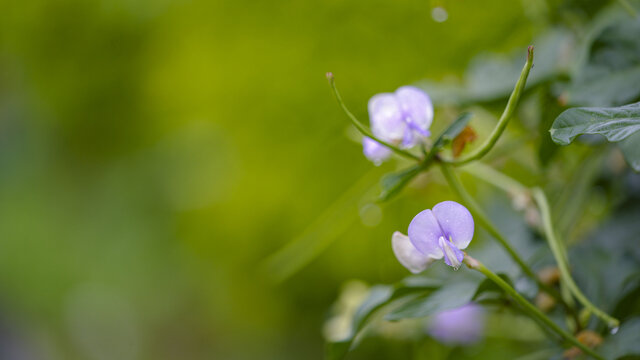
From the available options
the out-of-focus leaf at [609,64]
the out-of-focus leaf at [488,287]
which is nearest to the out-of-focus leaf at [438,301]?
the out-of-focus leaf at [488,287]

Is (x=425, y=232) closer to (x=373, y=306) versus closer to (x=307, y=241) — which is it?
(x=373, y=306)

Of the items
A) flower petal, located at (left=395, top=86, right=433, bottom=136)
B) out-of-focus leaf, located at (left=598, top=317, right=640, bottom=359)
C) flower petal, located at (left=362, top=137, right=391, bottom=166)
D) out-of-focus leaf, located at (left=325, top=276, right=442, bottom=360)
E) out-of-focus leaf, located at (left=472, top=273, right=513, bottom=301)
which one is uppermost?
flower petal, located at (left=395, top=86, right=433, bottom=136)

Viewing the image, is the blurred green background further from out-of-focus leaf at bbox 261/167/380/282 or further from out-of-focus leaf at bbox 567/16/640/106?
out-of-focus leaf at bbox 567/16/640/106

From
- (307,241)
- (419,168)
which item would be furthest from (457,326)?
(419,168)

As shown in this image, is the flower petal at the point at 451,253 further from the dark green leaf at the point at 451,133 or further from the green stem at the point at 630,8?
the green stem at the point at 630,8

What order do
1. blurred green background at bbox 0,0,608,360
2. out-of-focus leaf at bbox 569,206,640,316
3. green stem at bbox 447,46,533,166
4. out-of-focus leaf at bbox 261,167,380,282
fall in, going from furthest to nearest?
blurred green background at bbox 0,0,608,360 → out-of-focus leaf at bbox 261,167,380,282 → out-of-focus leaf at bbox 569,206,640,316 → green stem at bbox 447,46,533,166

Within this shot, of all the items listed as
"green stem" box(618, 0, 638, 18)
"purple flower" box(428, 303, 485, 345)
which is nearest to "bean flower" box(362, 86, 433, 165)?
"green stem" box(618, 0, 638, 18)

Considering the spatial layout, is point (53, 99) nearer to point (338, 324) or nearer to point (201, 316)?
point (201, 316)

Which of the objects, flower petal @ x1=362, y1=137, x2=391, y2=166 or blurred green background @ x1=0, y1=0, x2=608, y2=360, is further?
blurred green background @ x1=0, y1=0, x2=608, y2=360
